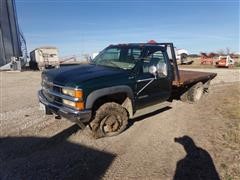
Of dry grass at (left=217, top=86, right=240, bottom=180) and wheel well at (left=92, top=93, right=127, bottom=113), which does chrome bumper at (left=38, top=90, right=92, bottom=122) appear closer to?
wheel well at (left=92, top=93, right=127, bottom=113)

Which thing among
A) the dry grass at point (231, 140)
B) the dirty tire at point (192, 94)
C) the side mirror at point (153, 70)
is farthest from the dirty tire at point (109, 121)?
the dirty tire at point (192, 94)

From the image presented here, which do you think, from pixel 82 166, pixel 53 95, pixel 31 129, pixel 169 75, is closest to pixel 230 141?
pixel 169 75

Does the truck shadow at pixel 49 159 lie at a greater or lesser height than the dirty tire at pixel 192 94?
lesser

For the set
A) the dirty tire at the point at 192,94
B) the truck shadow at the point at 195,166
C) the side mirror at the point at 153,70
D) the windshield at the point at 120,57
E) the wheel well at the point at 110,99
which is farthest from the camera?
the dirty tire at the point at 192,94

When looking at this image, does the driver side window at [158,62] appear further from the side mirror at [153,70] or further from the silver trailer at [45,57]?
the silver trailer at [45,57]

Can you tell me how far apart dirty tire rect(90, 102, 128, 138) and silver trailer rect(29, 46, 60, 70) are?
23323mm

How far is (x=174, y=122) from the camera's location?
6.34 metres

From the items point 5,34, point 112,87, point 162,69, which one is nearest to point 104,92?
point 112,87

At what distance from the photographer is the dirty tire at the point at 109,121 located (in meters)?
4.99

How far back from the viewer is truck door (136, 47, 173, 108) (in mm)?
5688

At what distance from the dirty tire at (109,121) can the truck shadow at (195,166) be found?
1434 mm

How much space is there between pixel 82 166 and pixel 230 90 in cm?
903

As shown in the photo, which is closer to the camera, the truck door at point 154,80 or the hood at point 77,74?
the hood at point 77,74

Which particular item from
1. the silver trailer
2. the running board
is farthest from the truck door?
the silver trailer
